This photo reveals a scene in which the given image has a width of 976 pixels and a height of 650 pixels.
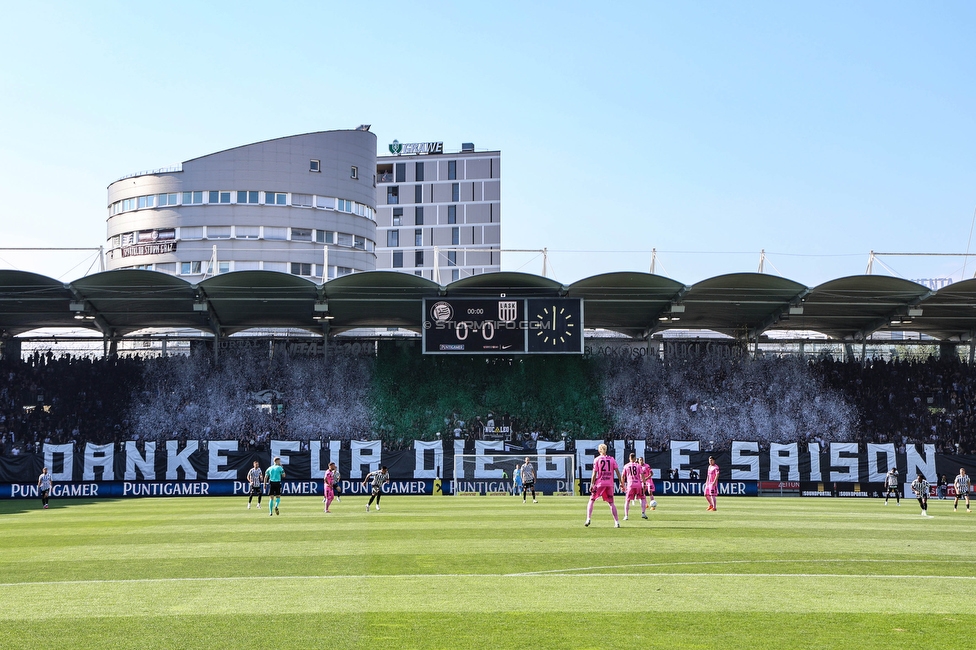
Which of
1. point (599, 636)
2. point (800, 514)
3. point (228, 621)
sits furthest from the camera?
point (800, 514)

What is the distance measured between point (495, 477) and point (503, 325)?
7953mm

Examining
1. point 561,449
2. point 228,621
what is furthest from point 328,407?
point 228,621

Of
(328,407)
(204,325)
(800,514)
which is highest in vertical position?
(204,325)

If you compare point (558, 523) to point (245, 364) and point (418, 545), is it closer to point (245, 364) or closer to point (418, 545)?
point (418, 545)

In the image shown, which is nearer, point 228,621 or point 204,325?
point 228,621

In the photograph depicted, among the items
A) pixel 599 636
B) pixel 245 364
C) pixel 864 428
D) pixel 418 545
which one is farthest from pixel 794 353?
pixel 599 636

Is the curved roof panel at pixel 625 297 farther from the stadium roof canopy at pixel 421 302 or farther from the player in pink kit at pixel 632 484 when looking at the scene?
the player in pink kit at pixel 632 484

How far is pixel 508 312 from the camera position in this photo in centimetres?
4581

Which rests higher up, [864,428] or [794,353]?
[794,353]

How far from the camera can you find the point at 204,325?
179 ft

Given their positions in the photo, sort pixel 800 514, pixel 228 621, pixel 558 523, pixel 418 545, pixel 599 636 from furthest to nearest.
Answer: pixel 800 514, pixel 558 523, pixel 418 545, pixel 228 621, pixel 599 636

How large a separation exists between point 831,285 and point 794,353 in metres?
10.9

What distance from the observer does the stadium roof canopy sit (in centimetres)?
4509

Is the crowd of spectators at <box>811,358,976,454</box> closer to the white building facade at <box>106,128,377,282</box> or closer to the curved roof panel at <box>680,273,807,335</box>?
the curved roof panel at <box>680,273,807,335</box>
